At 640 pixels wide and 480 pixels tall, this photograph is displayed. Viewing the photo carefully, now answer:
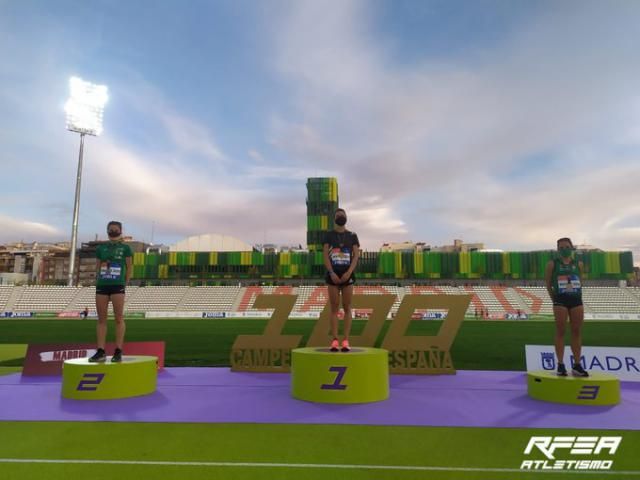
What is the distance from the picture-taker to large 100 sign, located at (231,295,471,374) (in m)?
8.67

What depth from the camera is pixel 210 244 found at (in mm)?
75750

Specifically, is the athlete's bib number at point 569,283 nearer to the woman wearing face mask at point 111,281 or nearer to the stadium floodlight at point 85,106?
the woman wearing face mask at point 111,281

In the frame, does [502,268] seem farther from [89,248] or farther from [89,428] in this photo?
[89,248]

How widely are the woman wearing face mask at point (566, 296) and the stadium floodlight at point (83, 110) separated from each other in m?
50.5

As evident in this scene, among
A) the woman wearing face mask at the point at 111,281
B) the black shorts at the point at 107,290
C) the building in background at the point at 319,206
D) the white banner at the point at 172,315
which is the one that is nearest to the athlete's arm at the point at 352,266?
the woman wearing face mask at the point at 111,281

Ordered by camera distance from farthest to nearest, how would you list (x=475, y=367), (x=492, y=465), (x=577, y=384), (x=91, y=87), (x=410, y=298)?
(x=91, y=87) < (x=475, y=367) < (x=410, y=298) < (x=577, y=384) < (x=492, y=465)

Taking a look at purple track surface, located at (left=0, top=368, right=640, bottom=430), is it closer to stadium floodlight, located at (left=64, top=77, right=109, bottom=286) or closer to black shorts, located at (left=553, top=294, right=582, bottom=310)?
black shorts, located at (left=553, top=294, right=582, bottom=310)

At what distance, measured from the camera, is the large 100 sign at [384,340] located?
867 cm

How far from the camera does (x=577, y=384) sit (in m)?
5.72

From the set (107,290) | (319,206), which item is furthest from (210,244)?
(107,290)

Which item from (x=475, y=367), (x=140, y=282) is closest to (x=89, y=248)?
(x=140, y=282)

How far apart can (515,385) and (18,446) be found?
7103 mm

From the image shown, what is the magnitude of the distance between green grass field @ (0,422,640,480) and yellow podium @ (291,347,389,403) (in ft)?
4.04

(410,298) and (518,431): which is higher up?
(410,298)
